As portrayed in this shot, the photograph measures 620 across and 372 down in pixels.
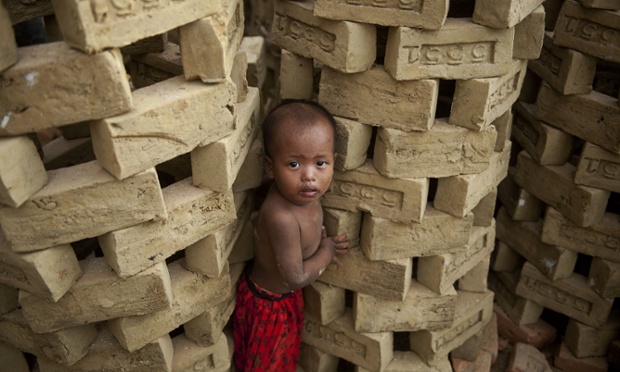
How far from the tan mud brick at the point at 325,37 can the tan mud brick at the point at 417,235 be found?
2.66 feet

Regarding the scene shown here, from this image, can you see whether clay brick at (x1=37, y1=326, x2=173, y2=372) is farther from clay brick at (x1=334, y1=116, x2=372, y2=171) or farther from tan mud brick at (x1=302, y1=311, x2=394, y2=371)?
clay brick at (x1=334, y1=116, x2=372, y2=171)

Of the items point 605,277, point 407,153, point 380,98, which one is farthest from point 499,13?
point 605,277

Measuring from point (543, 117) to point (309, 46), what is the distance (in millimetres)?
1494

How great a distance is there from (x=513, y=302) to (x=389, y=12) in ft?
7.99

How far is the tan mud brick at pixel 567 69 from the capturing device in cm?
313

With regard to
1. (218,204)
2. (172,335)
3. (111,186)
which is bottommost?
(172,335)

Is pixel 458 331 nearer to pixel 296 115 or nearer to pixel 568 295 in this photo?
pixel 568 295

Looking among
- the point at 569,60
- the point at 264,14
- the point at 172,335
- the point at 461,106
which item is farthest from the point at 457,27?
the point at 264,14

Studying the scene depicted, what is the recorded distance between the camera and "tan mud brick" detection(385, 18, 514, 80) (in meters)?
2.50

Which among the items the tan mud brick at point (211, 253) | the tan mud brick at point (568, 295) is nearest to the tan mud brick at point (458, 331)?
the tan mud brick at point (568, 295)

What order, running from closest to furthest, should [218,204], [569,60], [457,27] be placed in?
1. [457,27]
2. [218,204]
3. [569,60]

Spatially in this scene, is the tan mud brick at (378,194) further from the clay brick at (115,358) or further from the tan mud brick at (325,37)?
the clay brick at (115,358)

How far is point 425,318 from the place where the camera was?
3.31 m

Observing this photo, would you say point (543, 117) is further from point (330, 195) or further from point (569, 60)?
point (330, 195)
